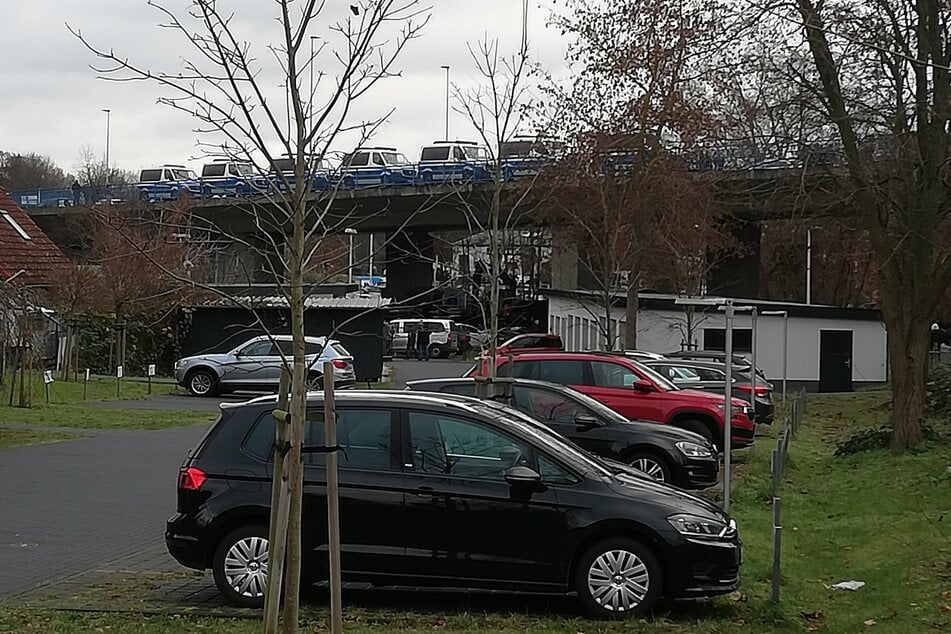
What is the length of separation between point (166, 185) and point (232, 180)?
2605 centimetres

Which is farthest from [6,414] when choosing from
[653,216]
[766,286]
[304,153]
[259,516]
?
[766,286]

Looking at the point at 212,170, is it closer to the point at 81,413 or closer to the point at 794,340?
the point at 794,340

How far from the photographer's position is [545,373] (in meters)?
20.4

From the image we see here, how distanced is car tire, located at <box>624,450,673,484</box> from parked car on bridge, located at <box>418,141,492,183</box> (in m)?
21.2

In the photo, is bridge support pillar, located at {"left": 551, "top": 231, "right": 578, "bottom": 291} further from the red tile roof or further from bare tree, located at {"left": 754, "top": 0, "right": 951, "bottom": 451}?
bare tree, located at {"left": 754, "top": 0, "right": 951, "bottom": 451}

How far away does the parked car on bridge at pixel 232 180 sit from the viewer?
28.2 feet

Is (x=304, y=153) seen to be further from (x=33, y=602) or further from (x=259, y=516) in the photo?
(x=33, y=602)

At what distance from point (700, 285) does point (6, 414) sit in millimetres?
24835

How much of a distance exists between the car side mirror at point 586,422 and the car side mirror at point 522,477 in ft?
20.1

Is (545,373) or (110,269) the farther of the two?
(110,269)

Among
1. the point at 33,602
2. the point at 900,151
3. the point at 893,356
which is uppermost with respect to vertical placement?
the point at 900,151

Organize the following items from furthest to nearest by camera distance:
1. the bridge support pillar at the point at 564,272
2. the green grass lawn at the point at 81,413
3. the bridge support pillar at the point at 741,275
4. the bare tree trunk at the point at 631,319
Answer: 1. the bridge support pillar at the point at 564,272
2. the bridge support pillar at the point at 741,275
3. the bare tree trunk at the point at 631,319
4. the green grass lawn at the point at 81,413

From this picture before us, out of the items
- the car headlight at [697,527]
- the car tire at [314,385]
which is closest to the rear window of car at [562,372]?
the car tire at [314,385]

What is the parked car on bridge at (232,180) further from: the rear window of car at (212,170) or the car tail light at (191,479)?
the car tail light at (191,479)
